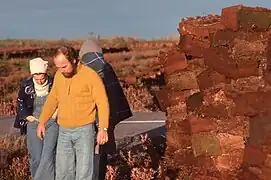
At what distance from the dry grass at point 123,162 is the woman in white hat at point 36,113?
37.9 inches

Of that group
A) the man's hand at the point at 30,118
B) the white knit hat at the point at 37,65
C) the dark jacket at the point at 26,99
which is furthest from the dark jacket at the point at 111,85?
the man's hand at the point at 30,118

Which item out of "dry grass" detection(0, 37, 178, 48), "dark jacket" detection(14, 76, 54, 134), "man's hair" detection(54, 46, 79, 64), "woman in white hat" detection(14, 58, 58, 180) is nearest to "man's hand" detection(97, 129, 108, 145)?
"man's hair" detection(54, 46, 79, 64)

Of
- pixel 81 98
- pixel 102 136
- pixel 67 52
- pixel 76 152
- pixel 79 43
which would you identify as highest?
pixel 67 52

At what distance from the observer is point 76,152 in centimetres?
748

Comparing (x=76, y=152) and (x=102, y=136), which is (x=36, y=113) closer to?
(x=76, y=152)

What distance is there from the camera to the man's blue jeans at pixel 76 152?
24.1 feet

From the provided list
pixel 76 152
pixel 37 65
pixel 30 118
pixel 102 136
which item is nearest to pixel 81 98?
pixel 102 136

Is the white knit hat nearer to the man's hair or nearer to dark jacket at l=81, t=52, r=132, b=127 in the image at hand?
dark jacket at l=81, t=52, r=132, b=127

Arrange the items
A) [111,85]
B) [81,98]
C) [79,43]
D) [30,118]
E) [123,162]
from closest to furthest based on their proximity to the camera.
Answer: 1. [81,98]
2. [111,85]
3. [30,118]
4. [123,162]
5. [79,43]

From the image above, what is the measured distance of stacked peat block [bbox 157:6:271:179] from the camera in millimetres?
7965

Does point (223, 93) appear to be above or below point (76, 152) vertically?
above

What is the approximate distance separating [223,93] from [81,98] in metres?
2.03

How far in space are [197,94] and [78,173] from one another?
7.01 ft

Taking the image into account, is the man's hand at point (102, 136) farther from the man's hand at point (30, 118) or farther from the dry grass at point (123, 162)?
the dry grass at point (123, 162)
